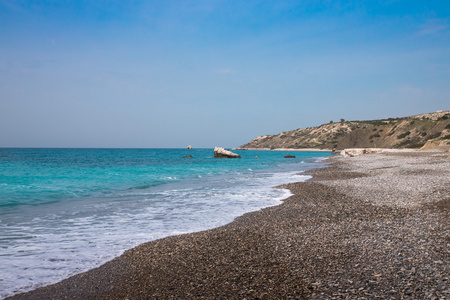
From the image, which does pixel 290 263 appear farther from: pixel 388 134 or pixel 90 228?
pixel 388 134

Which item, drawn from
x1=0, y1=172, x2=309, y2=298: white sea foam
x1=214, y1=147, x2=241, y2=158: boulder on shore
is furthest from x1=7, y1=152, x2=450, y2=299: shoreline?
x1=214, y1=147, x2=241, y2=158: boulder on shore

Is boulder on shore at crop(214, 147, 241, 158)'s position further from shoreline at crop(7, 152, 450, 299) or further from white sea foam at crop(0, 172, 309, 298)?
shoreline at crop(7, 152, 450, 299)

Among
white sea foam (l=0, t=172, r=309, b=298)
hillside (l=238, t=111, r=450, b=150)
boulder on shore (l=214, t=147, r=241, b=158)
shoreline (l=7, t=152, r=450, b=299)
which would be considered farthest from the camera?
boulder on shore (l=214, t=147, r=241, b=158)

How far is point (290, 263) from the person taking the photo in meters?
5.84

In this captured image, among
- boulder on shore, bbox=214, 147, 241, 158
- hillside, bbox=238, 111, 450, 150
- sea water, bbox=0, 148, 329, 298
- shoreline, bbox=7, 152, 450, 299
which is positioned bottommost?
sea water, bbox=0, 148, 329, 298

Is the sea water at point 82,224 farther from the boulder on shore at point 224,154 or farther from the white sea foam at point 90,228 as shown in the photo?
the boulder on shore at point 224,154

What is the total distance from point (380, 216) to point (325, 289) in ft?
20.0

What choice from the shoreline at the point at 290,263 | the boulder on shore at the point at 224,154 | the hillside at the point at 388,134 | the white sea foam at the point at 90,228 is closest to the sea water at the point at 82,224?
the white sea foam at the point at 90,228

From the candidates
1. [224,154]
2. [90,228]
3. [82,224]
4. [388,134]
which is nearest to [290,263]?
[90,228]

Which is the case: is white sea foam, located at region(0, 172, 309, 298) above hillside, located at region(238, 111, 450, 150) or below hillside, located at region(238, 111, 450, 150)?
below

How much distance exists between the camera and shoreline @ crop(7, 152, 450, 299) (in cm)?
468

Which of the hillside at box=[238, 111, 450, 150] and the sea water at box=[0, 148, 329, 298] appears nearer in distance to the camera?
the sea water at box=[0, 148, 329, 298]

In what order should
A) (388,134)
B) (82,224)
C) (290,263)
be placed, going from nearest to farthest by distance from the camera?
(290,263)
(82,224)
(388,134)

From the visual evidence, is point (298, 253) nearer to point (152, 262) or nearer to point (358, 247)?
point (358, 247)
